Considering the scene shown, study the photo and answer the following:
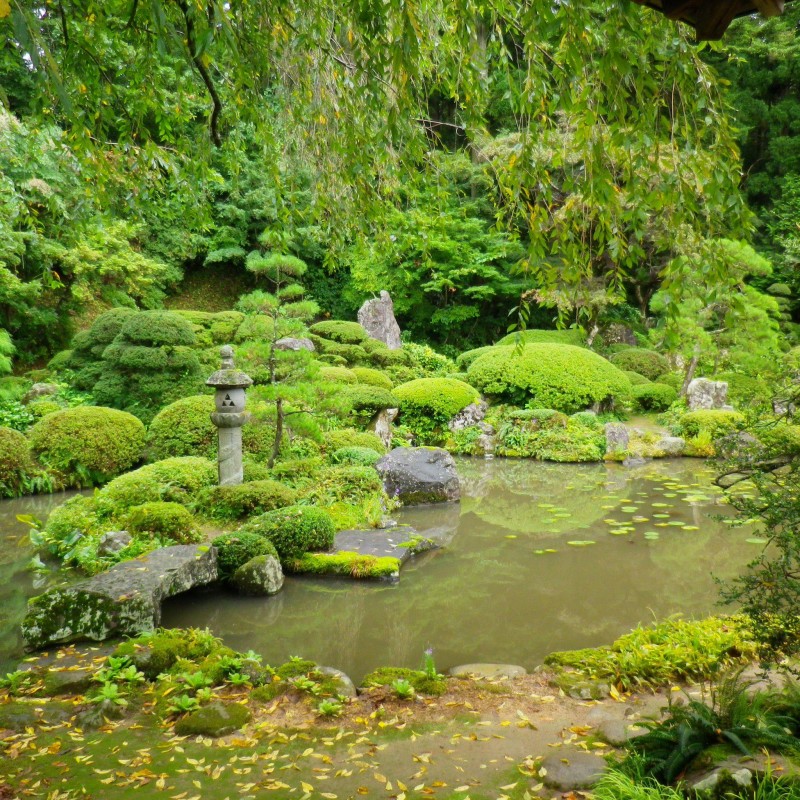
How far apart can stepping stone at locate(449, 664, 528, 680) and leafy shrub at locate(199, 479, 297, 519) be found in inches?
124

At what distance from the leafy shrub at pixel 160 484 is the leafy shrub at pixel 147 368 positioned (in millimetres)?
3367

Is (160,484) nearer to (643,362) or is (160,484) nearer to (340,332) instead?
(340,332)

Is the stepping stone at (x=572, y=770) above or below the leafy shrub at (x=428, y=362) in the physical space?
below

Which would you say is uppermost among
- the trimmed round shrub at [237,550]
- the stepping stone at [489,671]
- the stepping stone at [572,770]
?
the stepping stone at [572,770]

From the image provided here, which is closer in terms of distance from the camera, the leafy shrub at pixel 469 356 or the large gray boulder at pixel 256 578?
the large gray boulder at pixel 256 578

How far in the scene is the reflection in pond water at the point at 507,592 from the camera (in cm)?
450

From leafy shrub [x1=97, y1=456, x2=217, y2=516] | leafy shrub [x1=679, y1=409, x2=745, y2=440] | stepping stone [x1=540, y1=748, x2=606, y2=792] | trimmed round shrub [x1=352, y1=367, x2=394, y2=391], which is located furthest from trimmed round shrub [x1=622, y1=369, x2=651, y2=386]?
stepping stone [x1=540, y1=748, x2=606, y2=792]

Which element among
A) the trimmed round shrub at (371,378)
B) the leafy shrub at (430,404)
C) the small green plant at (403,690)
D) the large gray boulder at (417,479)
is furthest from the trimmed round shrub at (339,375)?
the small green plant at (403,690)

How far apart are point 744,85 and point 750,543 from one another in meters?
19.6

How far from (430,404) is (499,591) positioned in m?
6.82

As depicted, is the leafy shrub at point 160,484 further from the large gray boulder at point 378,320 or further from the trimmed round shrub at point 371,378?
the large gray boulder at point 378,320

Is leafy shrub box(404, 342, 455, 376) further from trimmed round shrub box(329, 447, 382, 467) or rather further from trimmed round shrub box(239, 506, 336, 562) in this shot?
trimmed round shrub box(239, 506, 336, 562)

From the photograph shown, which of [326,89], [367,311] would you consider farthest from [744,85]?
[326,89]

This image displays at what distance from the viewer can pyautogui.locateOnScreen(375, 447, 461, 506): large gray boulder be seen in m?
8.34
